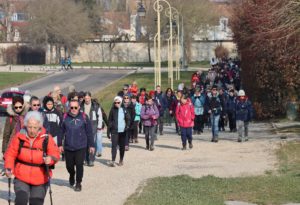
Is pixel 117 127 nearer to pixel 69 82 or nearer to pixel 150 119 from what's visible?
pixel 150 119

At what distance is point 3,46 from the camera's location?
96.7 meters

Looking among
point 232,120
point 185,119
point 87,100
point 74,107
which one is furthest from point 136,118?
point 74,107

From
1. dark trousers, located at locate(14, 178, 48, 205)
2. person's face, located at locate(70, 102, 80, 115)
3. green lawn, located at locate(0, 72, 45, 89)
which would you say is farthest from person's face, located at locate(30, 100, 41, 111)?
green lawn, located at locate(0, 72, 45, 89)

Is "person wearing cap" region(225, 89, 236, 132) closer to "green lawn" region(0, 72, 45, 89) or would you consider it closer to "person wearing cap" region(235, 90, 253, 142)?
"person wearing cap" region(235, 90, 253, 142)

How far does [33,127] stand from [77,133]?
414cm

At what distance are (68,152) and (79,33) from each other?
8279cm

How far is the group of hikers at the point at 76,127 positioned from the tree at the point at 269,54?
2.50 meters

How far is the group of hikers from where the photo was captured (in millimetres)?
8414

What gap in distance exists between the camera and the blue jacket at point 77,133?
12406 mm

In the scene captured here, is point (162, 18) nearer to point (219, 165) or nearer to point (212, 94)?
point (212, 94)

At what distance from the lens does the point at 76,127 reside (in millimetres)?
12430

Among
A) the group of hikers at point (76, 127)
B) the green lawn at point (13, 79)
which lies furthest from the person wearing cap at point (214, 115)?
Result: the green lawn at point (13, 79)

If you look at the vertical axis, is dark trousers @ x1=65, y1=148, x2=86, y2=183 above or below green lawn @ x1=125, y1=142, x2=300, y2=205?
above

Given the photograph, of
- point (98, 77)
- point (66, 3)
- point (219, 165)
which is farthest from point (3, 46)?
point (219, 165)
